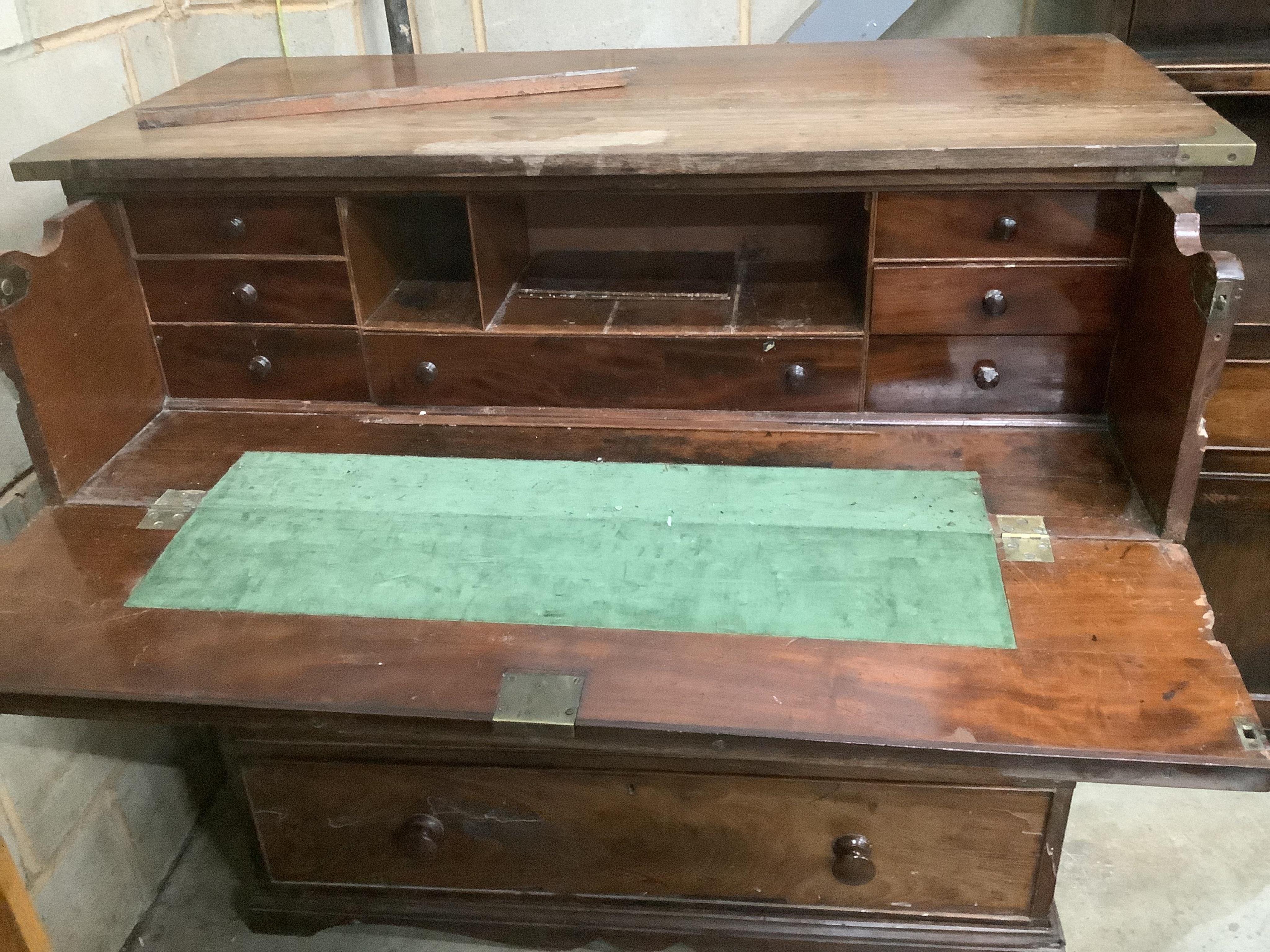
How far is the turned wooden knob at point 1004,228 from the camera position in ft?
4.59

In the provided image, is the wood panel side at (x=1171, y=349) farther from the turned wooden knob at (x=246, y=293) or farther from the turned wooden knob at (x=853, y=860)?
the turned wooden knob at (x=246, y=293)

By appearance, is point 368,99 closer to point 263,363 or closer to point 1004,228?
point 263,363

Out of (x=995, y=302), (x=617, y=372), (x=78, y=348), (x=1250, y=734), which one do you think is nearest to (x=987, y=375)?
(x=995, y=302)

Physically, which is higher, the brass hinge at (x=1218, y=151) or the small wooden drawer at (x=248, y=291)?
the brass hinge at (x=1218, y=151)

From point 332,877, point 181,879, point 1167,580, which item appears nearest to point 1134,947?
point 1167,580

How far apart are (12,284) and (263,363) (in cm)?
37

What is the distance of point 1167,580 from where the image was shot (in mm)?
1236

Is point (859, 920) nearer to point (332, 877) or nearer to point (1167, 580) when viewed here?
point (1167, 580)

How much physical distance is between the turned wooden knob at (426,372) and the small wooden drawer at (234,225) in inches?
7.7

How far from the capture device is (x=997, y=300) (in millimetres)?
1458

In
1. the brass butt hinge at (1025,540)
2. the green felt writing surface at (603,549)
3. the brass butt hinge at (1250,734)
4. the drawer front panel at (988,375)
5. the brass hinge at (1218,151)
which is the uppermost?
the brass hinge at (1218,151)

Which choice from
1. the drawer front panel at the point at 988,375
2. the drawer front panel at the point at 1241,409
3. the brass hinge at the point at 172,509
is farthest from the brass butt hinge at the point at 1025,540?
the brass hinge at the point at 172,509

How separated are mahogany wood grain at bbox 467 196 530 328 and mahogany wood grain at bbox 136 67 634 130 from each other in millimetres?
173

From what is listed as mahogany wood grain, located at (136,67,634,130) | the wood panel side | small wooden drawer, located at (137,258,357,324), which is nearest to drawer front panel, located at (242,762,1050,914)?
the wood panel side
